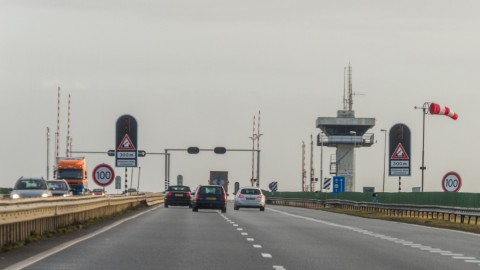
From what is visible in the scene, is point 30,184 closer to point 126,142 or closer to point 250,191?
point 126,142

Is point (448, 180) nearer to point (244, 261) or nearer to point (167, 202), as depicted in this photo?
point (244, 261)

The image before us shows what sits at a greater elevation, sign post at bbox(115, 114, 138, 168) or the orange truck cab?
sign post at bbox(115, 114, 138, 168)

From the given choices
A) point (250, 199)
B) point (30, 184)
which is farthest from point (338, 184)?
point (30, 184)

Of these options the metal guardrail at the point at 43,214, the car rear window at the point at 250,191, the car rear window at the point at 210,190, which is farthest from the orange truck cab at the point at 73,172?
the metal guardrail at the point at 43,214

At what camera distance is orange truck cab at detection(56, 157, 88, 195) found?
7204cm

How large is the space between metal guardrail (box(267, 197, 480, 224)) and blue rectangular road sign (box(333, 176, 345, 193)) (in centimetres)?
82

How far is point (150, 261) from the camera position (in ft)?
60.6

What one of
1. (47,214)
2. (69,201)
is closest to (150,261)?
(47,214)

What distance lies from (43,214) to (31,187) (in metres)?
23.2

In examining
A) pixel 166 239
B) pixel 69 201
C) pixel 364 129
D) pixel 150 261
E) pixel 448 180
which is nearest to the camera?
pixel 150 261

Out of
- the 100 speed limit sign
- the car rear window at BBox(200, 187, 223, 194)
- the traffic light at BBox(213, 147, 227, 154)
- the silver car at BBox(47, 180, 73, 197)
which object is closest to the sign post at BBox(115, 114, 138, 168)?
the silver car at BBox(47, 180, 73, 197)

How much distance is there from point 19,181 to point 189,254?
101ft

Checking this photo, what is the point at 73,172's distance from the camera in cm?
7225

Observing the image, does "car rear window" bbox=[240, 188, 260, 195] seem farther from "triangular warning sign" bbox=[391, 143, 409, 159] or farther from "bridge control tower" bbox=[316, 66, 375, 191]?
"bridge control tower" bbox=[316, 66, 375, 191]
